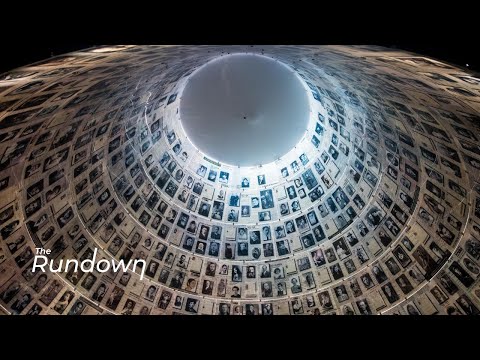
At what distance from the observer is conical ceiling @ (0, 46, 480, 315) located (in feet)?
38.9

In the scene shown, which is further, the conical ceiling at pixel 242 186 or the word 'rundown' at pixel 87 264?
the word 'rundown' at pixel 87 264

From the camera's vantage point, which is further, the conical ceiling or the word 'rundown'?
the word 'rundown'

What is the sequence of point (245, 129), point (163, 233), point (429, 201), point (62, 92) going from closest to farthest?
1. point (62, 92)
2. point (429, 201)
3. point (163, 233)
4. point (245, 129)

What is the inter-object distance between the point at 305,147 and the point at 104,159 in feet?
24.9

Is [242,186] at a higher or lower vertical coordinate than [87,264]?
higher

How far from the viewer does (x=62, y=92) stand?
438 inches

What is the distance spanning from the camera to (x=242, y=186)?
1658cm

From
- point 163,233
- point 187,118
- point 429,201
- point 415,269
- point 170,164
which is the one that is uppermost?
point 187,118

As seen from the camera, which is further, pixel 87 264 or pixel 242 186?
pixel 242 186

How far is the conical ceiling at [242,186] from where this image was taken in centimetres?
1184

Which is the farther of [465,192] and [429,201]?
[429,201]
